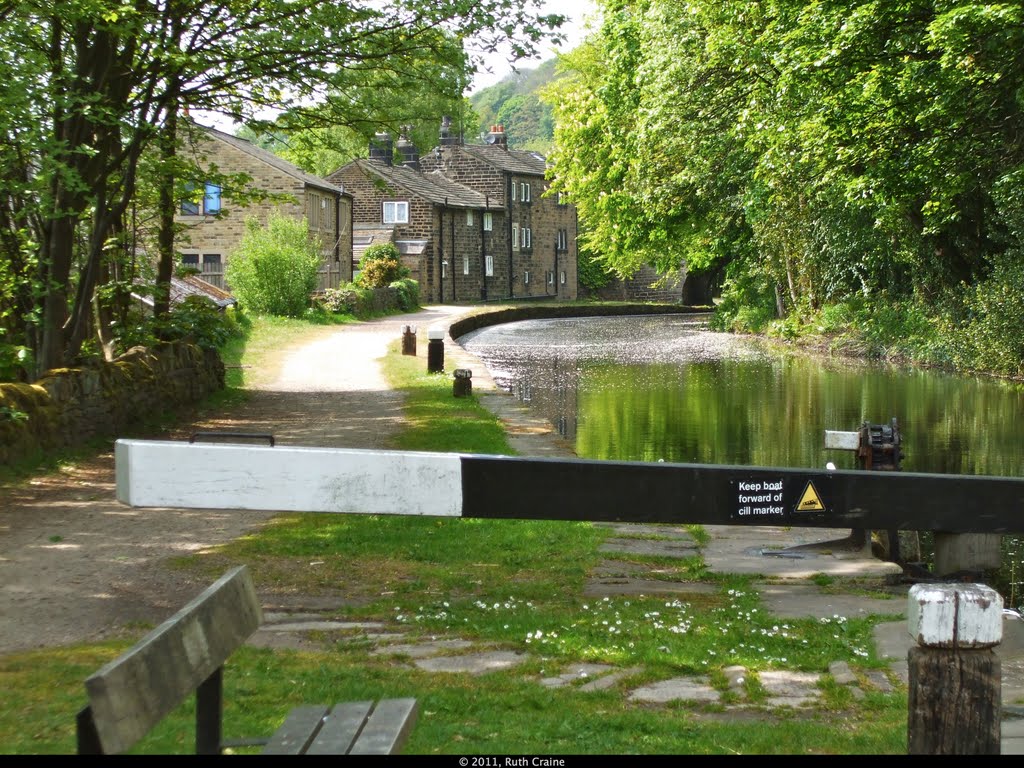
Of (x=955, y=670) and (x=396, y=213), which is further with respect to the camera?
(x=396, y=213)

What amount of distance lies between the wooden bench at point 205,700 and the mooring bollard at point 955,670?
5.19ft

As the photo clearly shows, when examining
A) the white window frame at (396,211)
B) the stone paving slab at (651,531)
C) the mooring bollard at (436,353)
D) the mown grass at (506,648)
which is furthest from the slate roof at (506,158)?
the mown grass at (506,648)

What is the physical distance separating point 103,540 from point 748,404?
45.8ft

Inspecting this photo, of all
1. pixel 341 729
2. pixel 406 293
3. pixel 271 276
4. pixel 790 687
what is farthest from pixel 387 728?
pixel 406 293

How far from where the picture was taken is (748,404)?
2119 centimetres

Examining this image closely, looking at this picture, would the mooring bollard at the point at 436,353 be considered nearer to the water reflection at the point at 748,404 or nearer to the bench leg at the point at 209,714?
the water reflection at the point at 748,404

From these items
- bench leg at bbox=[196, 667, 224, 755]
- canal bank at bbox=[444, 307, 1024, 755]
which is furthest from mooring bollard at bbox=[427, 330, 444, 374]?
bench leg at bbox=[196, 667, 224, 755]

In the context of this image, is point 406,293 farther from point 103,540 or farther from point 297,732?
point 297,732

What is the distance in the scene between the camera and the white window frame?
64062 millimetres

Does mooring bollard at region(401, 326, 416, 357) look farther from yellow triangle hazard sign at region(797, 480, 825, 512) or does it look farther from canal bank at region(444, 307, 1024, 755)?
yellow triangle hazard sign at region(797, 480, 825, 512)

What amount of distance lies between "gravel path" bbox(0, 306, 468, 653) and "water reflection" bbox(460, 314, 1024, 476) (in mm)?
3300

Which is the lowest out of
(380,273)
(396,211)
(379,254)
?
(380,273)

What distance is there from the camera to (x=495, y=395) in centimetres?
1911

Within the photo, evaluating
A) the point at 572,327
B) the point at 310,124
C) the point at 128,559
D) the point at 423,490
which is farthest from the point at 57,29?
the point at 572,327
